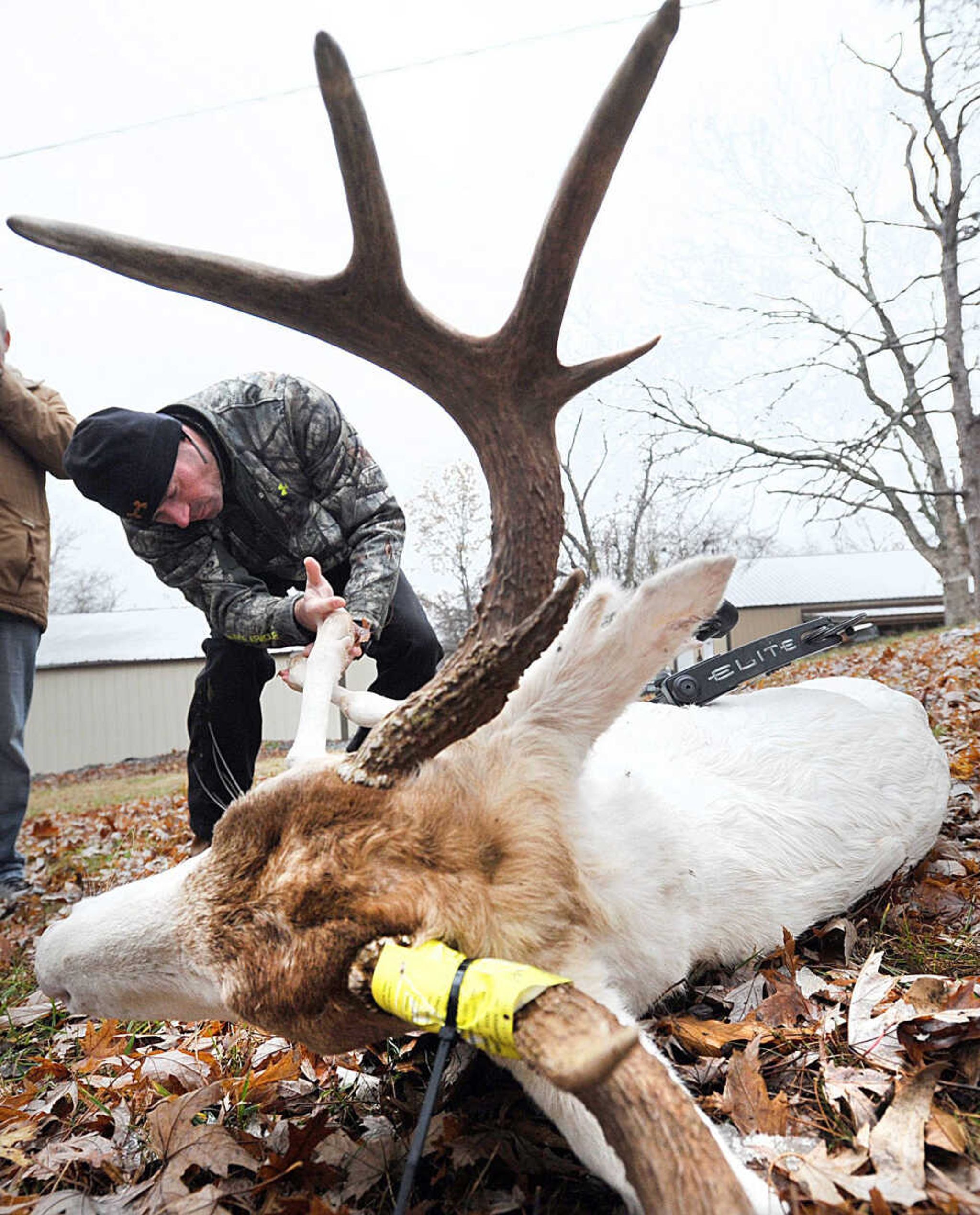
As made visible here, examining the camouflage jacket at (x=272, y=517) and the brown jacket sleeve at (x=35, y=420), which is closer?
the camouflage jacket at (x=272, y=517)

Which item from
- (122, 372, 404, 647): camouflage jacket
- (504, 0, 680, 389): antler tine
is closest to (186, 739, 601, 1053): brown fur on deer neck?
(504, 0, 680, 389): antler tine

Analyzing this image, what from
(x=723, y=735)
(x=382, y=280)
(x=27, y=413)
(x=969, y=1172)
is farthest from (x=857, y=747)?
(x=27, y=413)

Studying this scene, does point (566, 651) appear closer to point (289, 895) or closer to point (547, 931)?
point (547, 931)

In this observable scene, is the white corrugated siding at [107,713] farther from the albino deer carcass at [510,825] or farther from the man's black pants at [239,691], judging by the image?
the albino deer carcass at [510,825]

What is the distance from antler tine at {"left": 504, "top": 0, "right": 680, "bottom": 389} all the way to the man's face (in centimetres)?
129

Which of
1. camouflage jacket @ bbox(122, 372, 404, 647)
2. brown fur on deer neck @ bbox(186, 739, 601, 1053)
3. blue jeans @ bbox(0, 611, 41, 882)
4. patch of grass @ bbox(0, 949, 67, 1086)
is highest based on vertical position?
camouflage jacket @ bbox(122, 372, 404, 647)

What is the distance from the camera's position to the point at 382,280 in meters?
1.39

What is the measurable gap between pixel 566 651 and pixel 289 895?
17.8 inches

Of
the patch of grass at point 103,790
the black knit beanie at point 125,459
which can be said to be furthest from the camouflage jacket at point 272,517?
the patch of grass at point 103,790

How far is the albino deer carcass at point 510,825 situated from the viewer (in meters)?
0.87

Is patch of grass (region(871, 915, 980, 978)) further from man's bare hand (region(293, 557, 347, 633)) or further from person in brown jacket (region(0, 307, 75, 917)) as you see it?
person in brown jacket (region(0, 307, 75, 917))

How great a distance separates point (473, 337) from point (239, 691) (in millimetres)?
1809

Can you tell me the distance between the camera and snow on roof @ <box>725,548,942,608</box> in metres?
5.41

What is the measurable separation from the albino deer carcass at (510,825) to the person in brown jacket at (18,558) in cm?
182
